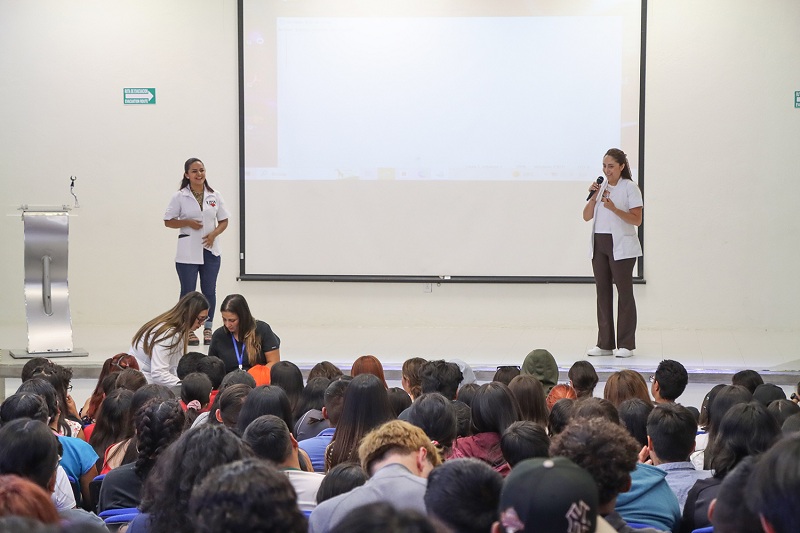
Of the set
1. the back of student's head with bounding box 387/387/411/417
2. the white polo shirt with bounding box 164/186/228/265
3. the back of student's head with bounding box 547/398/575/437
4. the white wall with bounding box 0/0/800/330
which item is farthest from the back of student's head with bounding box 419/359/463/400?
the white wall with bounding box 0/0/800/330

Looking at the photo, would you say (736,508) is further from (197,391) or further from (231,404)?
(197,391)

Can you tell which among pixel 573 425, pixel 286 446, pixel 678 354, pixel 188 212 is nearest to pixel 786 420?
pixel 573 425

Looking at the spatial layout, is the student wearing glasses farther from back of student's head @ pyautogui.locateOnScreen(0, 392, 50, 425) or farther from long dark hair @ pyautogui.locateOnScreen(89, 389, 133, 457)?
back of student's head @ pyautogui.locateOnScreen(0, 392, 50, 425)

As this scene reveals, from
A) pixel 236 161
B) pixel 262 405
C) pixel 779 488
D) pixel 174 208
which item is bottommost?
pixel 262 405

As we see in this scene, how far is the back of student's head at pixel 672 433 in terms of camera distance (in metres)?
2.86

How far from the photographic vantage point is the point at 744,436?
2652 mm

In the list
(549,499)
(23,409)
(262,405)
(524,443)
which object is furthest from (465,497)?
(23,409)

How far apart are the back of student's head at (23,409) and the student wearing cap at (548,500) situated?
1.98 metres

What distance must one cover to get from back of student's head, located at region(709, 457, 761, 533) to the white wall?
697 cm

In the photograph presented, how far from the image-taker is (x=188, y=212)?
741 centimetres

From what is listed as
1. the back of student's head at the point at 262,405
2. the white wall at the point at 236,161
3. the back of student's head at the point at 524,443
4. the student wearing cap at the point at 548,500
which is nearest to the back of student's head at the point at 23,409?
the back of student's head at the point at 262,405

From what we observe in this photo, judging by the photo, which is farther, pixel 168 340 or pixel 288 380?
pixel 168 340

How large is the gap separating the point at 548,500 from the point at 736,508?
0.33 meters

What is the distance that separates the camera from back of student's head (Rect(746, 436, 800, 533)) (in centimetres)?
143
